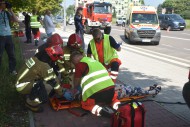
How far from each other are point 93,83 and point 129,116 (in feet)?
2.82

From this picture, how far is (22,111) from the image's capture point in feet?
17.3

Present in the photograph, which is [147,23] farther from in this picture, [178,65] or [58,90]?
[58,90]

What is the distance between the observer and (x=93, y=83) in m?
4.61

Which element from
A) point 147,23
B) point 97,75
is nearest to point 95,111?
point 97,75

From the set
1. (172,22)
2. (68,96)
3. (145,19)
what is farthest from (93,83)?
(172,22)

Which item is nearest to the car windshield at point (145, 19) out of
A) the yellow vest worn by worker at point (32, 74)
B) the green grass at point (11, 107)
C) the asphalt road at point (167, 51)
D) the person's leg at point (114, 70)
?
the asphalt road at point (167, 51)

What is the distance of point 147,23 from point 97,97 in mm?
13486

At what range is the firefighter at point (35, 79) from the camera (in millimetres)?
5031

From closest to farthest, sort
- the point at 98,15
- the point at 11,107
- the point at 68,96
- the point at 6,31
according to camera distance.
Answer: the point at 11,107
the point at 68,96
the point at 6,31
the point at 98,15

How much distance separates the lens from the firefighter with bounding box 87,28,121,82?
21.0 ft

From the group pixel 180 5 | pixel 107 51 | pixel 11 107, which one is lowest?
pixel 11 107

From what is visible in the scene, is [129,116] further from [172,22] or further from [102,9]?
[172,22]

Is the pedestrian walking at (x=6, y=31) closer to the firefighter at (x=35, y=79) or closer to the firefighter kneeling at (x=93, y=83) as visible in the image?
the firefighter at (x=35, y=79)

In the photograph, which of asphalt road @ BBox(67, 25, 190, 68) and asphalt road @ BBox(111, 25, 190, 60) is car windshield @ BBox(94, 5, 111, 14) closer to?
asphalt road @ BBox(111, 25, 190, 60)
